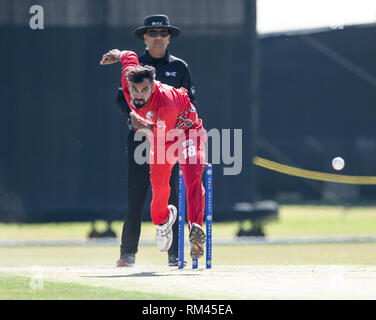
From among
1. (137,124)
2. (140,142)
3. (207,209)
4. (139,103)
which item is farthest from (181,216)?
(139,103)

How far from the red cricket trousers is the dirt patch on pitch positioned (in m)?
0.51

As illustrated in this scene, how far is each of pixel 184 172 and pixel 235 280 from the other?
1.08 meters

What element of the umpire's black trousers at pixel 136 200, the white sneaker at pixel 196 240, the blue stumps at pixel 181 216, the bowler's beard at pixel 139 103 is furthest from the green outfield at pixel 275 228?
the bowler's beard at pixel 139 103

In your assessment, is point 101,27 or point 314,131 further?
point 314,131

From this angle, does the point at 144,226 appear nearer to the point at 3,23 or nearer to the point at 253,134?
the point at 253,134

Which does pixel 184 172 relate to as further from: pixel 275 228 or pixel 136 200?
pixel 275 228

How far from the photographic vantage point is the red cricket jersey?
712 cm

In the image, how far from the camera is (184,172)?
7.37 metres

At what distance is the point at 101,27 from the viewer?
12.8 m

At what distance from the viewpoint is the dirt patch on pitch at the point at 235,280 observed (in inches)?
237

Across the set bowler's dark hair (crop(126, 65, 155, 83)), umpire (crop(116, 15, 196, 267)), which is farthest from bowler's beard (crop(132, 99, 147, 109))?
umpire (crop(116, 15, 196, 267))
